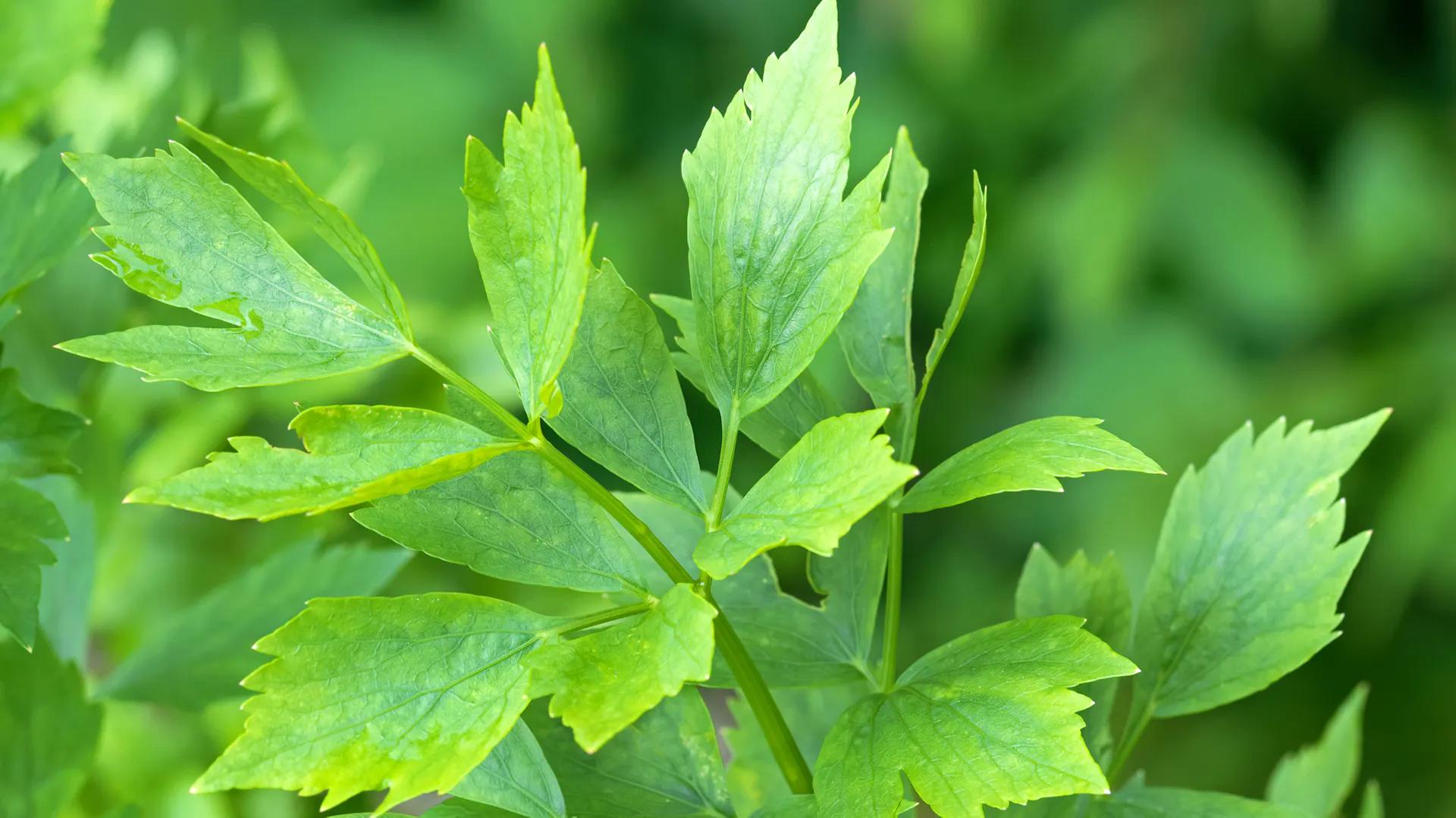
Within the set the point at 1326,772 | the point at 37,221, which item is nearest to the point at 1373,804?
the point at 1326,772

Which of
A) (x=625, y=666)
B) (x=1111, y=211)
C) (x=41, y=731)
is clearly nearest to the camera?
(x=625, y=666)

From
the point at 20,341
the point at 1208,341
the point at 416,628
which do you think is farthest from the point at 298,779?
the point at 1208,341

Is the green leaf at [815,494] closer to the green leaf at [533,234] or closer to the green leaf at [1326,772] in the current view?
the green leaf at [533,234]

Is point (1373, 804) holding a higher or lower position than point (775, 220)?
lower

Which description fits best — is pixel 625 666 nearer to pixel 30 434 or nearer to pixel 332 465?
pixel 332 465

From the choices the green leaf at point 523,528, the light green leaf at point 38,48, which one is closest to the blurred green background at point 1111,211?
the light green leaf at point 38,48

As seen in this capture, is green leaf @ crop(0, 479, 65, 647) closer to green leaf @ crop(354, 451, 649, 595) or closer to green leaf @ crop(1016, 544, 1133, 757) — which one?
green leaf @ crop(354, 451, 649, 595)
